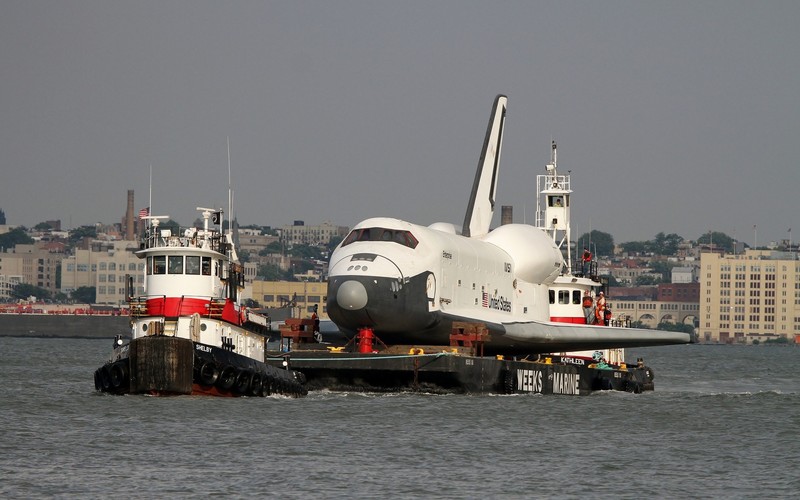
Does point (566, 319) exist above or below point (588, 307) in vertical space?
below

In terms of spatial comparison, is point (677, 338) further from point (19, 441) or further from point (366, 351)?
point (19, 441)

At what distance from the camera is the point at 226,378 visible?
141 ft

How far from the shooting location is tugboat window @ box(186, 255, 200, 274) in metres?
43.4

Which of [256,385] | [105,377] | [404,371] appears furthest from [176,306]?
[404,371]

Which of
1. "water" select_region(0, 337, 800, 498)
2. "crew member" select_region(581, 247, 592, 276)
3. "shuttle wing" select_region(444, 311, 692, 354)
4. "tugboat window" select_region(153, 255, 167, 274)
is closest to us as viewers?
"water" select_region(0, 337, 800, 498)

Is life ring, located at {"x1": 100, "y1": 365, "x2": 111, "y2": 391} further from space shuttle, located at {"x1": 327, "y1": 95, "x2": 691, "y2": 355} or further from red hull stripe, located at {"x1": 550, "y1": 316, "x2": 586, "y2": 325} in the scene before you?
red hull stripe, located at {"x1": 550, "y1": 316, "x2": 586, "y2": 325}

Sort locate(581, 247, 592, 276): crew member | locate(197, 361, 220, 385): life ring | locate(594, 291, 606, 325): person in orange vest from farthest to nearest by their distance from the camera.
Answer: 1. locate(581, 247, 592, 276): crew member
2. locate(594, 291, 606, 325): person in orange vest
3. locate(197, 361, 220, 385): life ring

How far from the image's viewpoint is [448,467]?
31.7m

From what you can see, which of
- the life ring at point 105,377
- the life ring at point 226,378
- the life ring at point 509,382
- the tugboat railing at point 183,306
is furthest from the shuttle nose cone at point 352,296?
the life ring at point 105,377

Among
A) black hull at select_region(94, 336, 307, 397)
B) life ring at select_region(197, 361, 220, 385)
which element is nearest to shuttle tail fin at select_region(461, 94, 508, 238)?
black hull at select_region(94, 336, 307, 397)

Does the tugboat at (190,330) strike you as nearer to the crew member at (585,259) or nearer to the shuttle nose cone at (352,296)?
the shuttle nose cone at (352,296)

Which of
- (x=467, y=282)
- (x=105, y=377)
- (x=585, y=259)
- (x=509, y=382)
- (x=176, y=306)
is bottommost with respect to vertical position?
(x=509, y=382)

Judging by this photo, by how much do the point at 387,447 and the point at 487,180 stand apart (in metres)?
28.0

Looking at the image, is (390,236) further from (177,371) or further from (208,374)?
(177,371)
